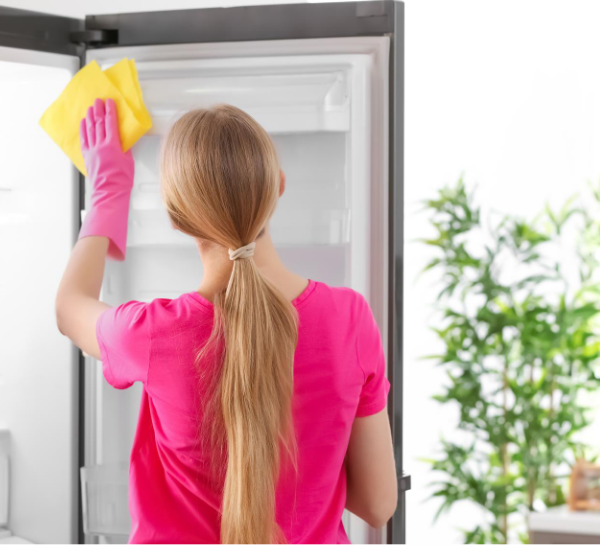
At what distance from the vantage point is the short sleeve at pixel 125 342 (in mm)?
816

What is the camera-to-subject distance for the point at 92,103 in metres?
1.21

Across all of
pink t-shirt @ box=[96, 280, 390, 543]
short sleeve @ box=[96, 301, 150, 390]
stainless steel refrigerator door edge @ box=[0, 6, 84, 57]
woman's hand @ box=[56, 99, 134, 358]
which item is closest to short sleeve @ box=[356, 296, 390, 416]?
pink t-shirt @ box=[96, 280, 390, 543]

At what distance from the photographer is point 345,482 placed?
37.3 inches

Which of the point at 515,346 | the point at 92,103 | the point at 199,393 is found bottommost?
the point at 515,346

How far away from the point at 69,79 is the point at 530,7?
1.92m

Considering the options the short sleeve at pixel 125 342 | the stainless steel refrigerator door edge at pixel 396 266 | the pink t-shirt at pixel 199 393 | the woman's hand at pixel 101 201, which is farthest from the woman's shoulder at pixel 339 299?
the woman's hand at pixel 101 201

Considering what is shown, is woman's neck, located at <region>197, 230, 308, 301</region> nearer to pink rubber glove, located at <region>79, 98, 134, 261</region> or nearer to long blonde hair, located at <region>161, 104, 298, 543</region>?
long blonde hair, located at <region>161, 104, 298, 543</region>

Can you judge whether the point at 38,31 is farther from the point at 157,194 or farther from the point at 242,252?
the point at 242,252

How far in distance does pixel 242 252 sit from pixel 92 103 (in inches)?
22.9

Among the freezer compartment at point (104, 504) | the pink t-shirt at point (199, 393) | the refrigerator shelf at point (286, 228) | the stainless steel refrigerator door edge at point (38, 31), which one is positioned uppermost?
the stainless steel refrigerator door edge at point (38, 31)

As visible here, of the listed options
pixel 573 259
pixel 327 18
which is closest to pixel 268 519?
pixel 327 18

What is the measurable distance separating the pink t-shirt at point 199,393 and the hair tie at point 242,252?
0.22 feet

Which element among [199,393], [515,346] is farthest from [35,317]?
[515,346]

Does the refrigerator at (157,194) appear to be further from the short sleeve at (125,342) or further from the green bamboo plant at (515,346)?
the green bamboo plant at (515,346)
